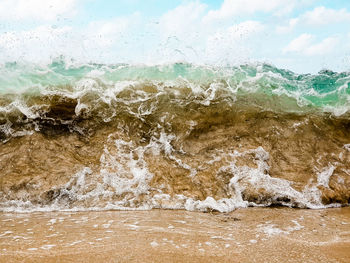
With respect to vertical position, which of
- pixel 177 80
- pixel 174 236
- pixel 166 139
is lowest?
pixel 174 236

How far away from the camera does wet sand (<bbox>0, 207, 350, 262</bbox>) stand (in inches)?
103

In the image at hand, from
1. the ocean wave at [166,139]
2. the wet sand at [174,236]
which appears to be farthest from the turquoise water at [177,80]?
the wet sand at [174,236]

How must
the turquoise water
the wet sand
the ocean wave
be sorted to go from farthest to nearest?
the turquoise water, the ocean wave, the wet sand

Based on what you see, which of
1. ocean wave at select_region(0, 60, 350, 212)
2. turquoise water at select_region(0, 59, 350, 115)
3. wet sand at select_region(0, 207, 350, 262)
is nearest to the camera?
wet sand at select_region(0, 207, 350, 262)

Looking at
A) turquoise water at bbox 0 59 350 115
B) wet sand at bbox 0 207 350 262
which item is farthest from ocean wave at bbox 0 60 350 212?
wet sand at bbox 0 207 350 262

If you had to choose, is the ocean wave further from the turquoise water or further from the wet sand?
the wet sand

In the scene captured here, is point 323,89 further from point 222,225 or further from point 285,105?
point 222,225

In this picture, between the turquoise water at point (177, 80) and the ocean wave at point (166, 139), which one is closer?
the ocean wave at point (166, 139)

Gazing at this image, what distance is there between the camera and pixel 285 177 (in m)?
4.86

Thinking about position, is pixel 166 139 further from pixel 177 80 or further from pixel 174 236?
pixel 174 236

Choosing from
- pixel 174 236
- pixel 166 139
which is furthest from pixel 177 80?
pixel 174 236

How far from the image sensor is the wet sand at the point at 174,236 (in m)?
2.61

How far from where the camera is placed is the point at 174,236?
3.04 m

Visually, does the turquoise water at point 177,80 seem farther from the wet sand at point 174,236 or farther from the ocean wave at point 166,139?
the wet sand at point 174,236
